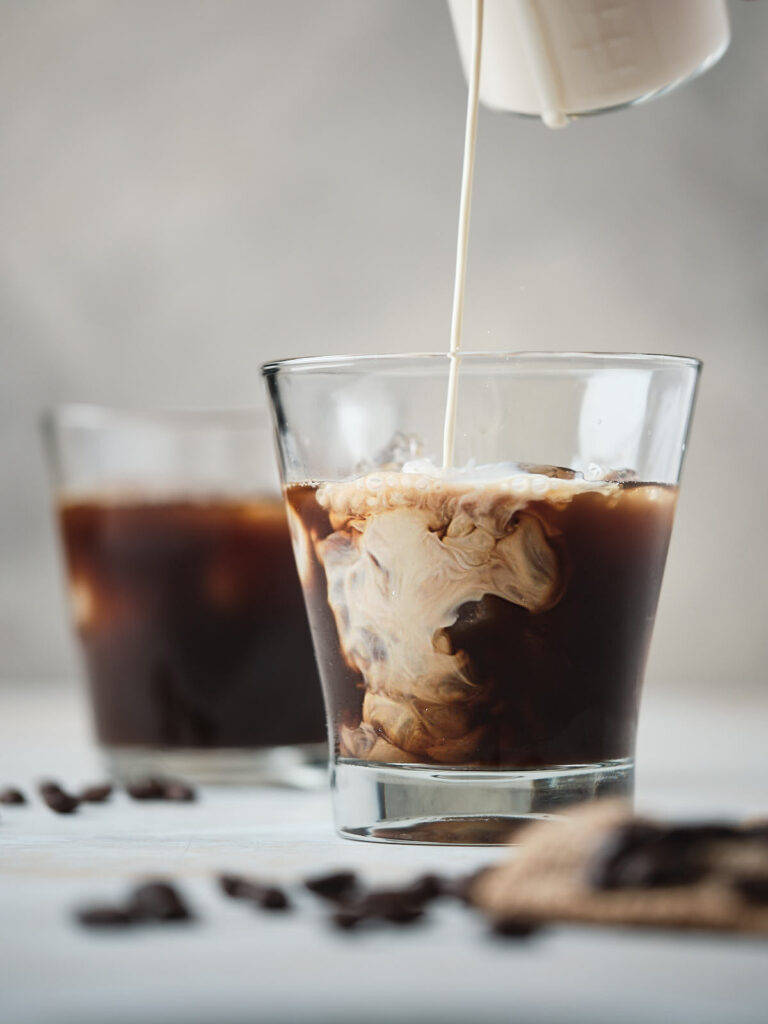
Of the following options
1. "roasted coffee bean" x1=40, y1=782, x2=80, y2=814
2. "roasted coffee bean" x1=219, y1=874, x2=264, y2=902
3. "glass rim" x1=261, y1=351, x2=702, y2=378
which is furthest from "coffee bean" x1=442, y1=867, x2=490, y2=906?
"roasted coffee bean" x1=40, y1=782, x2=80, y2=814

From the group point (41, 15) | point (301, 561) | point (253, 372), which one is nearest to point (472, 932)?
point (301, 561)

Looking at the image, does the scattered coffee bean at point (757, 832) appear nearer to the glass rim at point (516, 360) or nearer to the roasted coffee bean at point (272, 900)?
the roasted coffee bean at point (272, 900)

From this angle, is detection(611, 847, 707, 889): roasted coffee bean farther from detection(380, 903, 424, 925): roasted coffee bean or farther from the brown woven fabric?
detection(380, 903, 424, 925): roasted coffee bean

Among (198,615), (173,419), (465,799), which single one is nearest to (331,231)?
(173,419)

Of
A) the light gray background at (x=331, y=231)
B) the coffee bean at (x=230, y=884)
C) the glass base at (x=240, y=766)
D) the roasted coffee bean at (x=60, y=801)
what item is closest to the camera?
the coffee bean at (x=230, y=884)

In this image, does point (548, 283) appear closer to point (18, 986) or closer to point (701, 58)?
point (701, 58)

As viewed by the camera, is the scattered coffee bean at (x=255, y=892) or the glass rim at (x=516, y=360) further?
the glass rim at (x=516, y=360)

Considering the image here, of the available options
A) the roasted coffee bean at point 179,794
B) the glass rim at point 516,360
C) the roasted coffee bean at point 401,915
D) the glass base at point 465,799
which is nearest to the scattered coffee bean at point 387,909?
the roasted coffee bean at point 401,915
